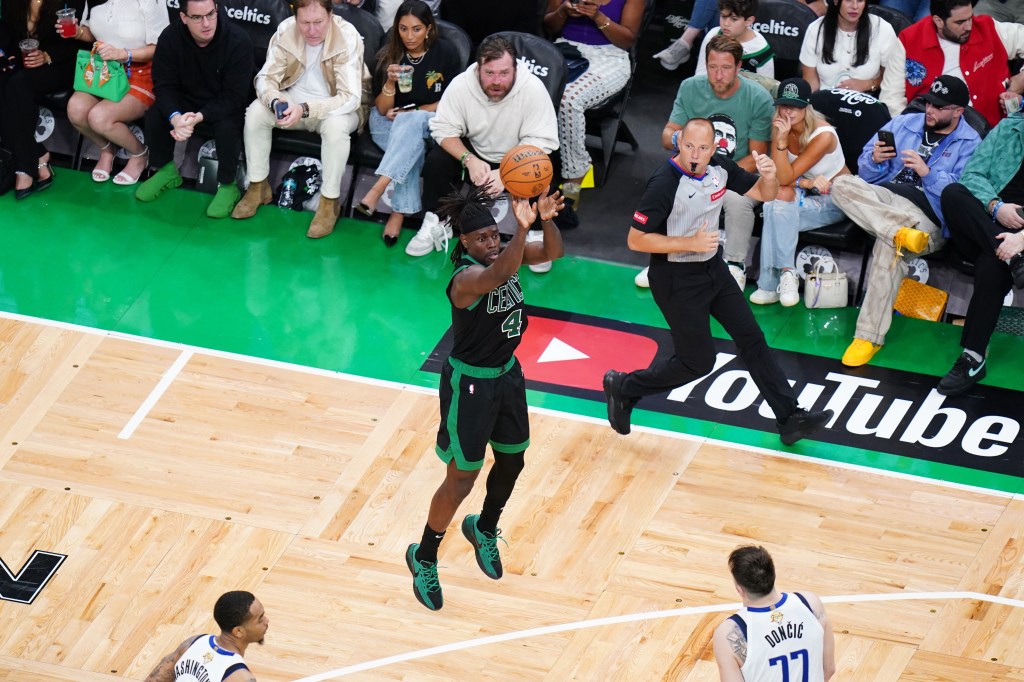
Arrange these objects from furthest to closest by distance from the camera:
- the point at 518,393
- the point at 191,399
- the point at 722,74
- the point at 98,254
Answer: the point at 98,254, the point at 722,74, the point at 191,399, the point at 518,393

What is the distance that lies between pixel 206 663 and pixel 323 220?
502cm

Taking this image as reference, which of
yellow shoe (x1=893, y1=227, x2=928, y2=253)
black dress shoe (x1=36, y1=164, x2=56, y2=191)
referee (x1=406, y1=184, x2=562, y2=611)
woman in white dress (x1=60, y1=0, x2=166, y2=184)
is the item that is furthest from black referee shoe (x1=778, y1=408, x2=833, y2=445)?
black dress shoe (x1=36, y1=164, x2=56, y2=191)

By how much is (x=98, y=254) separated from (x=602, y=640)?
471 cm

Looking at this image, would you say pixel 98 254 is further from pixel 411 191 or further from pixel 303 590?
pixel 303 590

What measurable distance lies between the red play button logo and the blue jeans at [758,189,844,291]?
2.93ft

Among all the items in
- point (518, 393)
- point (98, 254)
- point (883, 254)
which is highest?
point (518, 393)

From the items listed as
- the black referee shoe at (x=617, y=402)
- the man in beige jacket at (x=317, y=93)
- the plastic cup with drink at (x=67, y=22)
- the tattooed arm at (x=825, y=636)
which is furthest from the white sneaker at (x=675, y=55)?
the tattooed arm at (x=825, y=636)

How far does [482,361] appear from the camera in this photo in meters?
6.30

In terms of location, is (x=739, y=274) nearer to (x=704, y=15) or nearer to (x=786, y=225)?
(x=786, y=225)

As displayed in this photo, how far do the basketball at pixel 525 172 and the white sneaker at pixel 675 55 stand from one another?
4924 mm

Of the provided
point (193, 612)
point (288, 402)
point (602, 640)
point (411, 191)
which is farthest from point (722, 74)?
point (193, 612)

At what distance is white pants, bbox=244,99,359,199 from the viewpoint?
9789 millimetres

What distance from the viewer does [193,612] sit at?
691 centimetres

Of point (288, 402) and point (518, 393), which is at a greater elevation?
point (518, 393)
